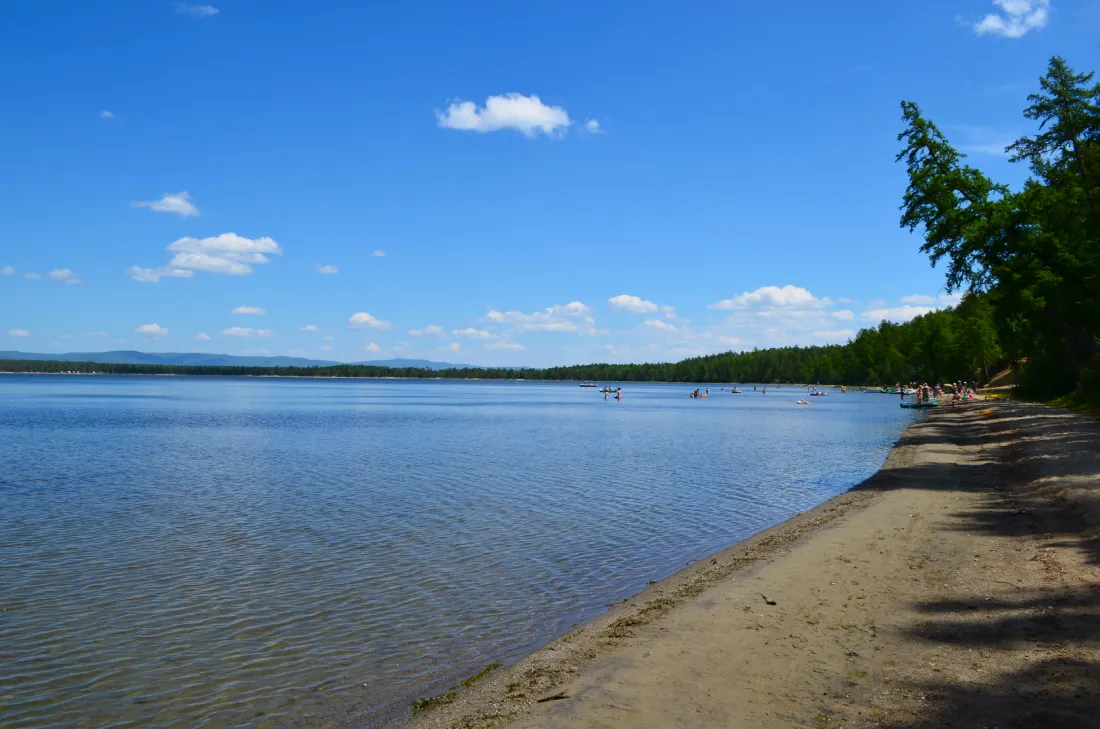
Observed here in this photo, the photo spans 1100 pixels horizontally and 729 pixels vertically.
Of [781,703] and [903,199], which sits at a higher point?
[903,199]

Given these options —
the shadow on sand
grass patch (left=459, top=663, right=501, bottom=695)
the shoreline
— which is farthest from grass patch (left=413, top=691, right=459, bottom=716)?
the shadow on sand

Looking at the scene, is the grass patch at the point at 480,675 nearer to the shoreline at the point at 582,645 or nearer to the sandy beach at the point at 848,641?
the shoreline at the point at 582,645

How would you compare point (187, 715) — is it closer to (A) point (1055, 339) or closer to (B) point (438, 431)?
(B) point (438, 431)

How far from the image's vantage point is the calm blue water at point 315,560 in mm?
9383

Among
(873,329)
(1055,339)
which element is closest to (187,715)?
(1055,339)

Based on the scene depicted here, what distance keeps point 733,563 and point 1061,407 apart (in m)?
48.3

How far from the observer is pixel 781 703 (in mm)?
7473

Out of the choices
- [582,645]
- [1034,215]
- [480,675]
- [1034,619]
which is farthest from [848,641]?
[1034,215]

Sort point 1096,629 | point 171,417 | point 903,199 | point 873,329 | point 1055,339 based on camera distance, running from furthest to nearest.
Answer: point 873,329 → point 171,417 → point 1055,339 → point 903,199 → point 1096,629

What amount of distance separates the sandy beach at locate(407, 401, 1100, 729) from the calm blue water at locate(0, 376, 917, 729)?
5.10 feet

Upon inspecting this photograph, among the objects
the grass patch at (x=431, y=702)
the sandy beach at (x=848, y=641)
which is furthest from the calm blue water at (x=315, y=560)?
the sandy beach at (x=848, y=641)

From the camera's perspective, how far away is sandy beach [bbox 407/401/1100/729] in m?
7.21

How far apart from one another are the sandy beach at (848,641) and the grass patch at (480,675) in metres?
0.16

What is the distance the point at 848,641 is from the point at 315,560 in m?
10.8
